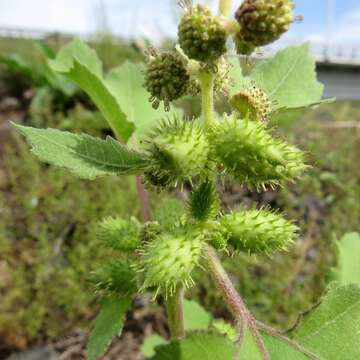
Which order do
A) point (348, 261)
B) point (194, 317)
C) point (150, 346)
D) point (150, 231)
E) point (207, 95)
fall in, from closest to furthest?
point (207, 95)
point (150, 231)
point (348, 261)
point (194, 317)
point (150, 346)

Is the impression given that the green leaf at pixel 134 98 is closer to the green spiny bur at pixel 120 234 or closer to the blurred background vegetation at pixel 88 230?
the green spiny bur at pixel 120 234

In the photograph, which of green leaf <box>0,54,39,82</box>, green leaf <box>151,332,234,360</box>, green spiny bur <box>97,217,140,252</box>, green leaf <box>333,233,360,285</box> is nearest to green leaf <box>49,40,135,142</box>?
green spiny bur <box>97,217,140,252</box>

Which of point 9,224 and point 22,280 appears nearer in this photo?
point 22,280

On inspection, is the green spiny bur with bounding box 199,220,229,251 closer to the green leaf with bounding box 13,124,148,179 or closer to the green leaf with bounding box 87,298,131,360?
the green leaf with bounding box 13,124,148,179

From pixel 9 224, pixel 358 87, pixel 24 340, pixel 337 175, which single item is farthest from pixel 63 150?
pixel 358 87

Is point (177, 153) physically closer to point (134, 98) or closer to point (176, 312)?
point (176, 312)

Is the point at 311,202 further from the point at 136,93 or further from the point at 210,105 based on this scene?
the point at 210,105

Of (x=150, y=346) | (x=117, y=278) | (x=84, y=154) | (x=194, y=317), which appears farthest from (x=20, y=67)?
(x=84, y=154)
